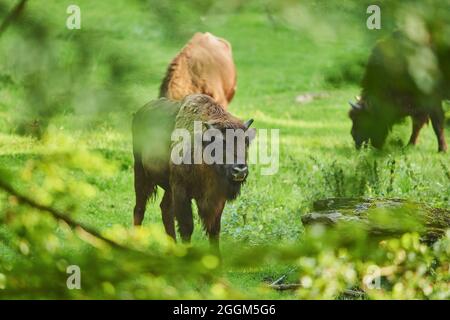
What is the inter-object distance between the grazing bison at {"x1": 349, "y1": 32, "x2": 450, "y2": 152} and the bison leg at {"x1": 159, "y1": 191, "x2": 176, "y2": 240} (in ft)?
22.2

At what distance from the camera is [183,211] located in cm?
797

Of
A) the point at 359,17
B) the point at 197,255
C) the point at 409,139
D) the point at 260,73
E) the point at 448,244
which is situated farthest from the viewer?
the point at 260,73

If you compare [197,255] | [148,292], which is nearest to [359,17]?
[197,255]

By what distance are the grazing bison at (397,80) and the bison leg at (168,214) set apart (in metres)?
6.76

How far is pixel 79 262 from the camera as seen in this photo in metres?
1.86

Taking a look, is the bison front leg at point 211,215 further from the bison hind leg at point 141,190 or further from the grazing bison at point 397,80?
the grazing bison at point 397,80

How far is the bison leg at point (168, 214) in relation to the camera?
865 cm

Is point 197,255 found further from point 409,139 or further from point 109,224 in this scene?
point 409,139

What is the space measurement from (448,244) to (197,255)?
3.80 meters

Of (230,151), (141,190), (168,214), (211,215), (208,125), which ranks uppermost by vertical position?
(208,125)

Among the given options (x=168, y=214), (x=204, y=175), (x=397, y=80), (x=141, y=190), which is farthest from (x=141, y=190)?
(x=397, y=80)

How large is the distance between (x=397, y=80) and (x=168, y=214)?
23.3 feet

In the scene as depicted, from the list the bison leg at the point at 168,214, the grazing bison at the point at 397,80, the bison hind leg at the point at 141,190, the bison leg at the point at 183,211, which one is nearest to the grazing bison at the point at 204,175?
the bison leg at the point at 183,211

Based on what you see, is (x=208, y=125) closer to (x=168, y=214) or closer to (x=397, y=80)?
(x=168, y=214)
